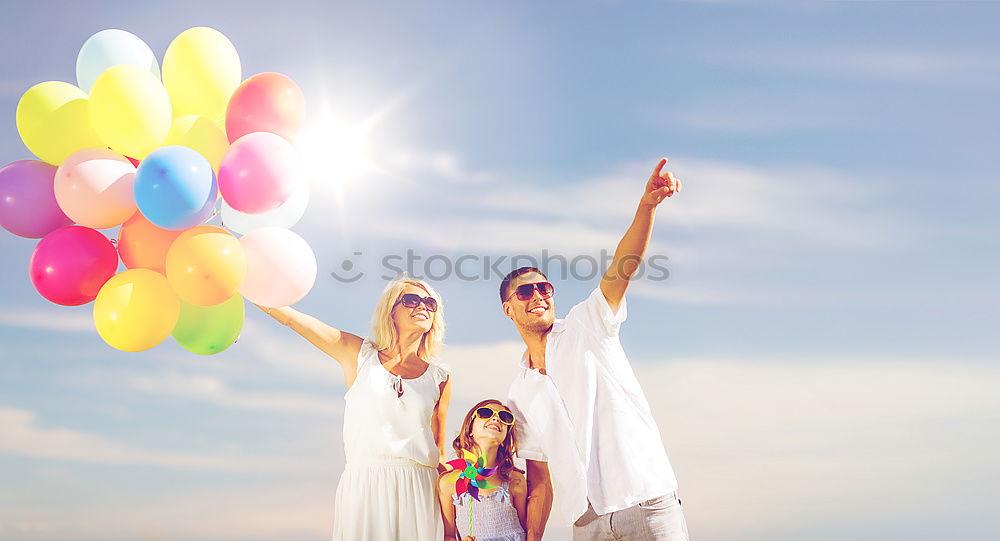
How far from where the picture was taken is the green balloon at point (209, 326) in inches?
193

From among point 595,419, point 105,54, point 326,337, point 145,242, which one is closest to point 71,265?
point 145,242

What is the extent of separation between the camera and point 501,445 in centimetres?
492

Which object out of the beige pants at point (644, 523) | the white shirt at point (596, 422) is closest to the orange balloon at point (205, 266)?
the white shirt at point (596, 422)

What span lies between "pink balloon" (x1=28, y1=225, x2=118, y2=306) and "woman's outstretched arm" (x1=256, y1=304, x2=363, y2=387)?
3.22ft

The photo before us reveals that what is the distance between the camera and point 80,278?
15.3 ft

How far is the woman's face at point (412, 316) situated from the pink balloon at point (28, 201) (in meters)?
2.04

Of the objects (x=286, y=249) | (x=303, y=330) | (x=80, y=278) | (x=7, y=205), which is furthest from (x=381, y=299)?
(x=7, y=205)

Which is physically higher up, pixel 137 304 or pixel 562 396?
pixel 137 304

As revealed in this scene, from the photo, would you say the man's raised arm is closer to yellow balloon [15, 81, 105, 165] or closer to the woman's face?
the woman's face

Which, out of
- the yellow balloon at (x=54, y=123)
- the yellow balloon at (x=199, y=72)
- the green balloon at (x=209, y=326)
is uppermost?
the yellow balloon at (x=199, y=72)

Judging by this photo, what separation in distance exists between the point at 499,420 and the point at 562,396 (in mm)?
456

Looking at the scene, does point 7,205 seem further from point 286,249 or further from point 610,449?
point 610,449

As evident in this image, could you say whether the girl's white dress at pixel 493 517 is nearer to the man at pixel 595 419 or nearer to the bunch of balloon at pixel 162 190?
the man at pixel 595 419

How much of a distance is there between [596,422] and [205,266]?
2.29m
